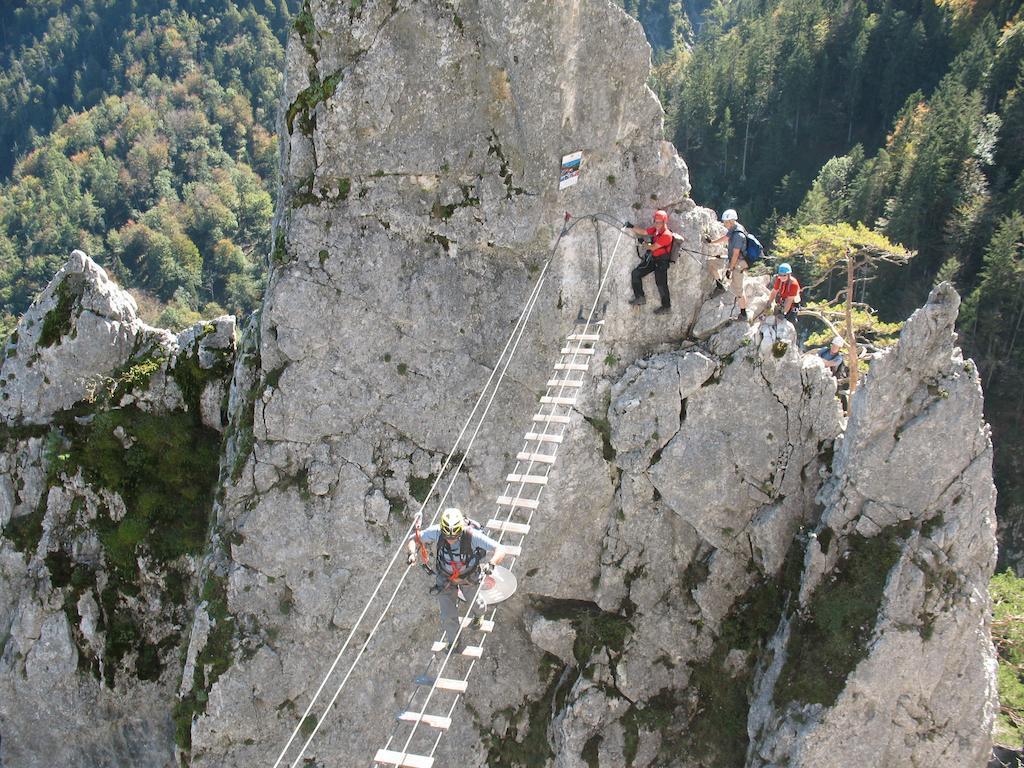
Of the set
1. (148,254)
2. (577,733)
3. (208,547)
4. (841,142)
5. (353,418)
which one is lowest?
(148,254)

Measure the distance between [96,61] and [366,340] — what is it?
187590 mm

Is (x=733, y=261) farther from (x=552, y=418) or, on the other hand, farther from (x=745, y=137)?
(x=745, y=137)

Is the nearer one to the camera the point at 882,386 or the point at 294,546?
the point at 882,386

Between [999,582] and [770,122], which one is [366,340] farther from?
[770,122]

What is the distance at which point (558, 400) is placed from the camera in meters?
19.1

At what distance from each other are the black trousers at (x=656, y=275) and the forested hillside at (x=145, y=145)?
4321 inches

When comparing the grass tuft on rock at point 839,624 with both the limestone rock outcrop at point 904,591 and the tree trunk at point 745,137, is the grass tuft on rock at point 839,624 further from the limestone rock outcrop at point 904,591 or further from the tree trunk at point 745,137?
the tree trunk at point 745,137

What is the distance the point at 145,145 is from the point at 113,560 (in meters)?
150

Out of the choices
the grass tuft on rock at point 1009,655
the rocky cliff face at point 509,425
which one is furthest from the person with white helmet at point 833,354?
the grass tuft on rock at point 1009,655

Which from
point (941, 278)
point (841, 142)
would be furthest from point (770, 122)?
point (941, 278)

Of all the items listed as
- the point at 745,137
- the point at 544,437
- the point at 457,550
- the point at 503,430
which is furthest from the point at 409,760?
the point at 745,137

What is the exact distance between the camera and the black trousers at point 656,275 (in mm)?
19234

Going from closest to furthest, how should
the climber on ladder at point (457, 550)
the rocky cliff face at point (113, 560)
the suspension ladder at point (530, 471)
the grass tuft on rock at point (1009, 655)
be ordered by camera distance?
1. the climber on ladder at point (457, 550)
2. the suspension ladder at point (530, 471)
3. the rocky cliff face at point (113, 560)
4. the grass tuft on rock at point (1009, 655)

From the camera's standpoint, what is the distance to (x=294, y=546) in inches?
770
